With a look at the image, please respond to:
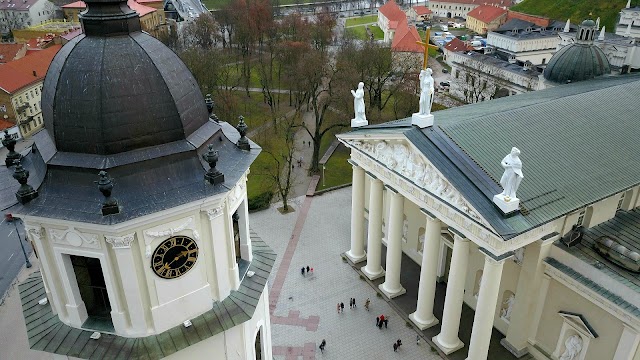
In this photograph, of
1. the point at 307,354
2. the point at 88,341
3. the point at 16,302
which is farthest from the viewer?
the point at 16,302

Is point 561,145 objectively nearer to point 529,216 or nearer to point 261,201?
point 529,216

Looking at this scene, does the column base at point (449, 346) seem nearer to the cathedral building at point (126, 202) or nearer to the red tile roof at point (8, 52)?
the cathedral building at point (126, 202)

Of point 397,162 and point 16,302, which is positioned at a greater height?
point 397,162

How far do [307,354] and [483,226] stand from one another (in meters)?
13.1

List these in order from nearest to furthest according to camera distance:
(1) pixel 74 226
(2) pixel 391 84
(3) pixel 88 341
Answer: (1) pixel 74 226
(3) pixel 88 341
(2) pixel 391 84

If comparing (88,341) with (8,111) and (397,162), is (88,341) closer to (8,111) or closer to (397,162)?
(397,162)

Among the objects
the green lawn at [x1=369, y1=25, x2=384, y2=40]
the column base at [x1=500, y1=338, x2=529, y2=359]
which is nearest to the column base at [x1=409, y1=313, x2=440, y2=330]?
the column base at [x1=500, y1=338, x2=529, y2=359]

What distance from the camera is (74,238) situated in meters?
9.96


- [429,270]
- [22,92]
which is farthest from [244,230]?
[22,92]

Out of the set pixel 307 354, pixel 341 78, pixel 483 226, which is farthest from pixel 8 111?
pixel 483 226

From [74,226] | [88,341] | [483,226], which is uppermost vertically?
[74,226]

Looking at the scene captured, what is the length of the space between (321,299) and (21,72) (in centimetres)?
5346

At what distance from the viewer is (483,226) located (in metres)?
22.5

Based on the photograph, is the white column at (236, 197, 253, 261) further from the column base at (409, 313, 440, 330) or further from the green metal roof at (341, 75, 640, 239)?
the column base at (409, 313, 440, 330)
